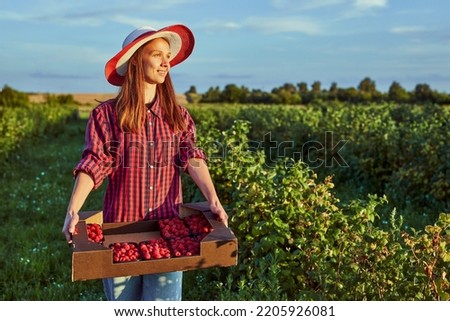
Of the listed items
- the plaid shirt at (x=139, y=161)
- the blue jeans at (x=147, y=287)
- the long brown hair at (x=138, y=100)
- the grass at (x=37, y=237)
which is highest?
the long brown hair at (x=138, y=100)

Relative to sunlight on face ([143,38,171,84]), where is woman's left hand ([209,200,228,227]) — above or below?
below

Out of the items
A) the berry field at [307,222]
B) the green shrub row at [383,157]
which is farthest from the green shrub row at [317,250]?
the green shrub row at [383,157]

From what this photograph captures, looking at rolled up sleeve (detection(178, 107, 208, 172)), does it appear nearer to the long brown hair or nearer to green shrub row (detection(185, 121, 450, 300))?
the long brown hair

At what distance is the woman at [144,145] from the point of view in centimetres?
302

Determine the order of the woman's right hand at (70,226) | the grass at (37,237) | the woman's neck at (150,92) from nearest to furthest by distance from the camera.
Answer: the woman's right hand at (70,226)
the woman's neck at (150,92)
the grass at (37,237)

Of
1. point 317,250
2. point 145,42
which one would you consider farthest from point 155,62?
point 317,250

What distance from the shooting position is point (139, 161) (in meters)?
3.08

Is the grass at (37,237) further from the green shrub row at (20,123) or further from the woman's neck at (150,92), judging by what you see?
the woman's neck at (150,92)

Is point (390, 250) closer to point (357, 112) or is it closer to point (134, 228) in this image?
point (134, 228)

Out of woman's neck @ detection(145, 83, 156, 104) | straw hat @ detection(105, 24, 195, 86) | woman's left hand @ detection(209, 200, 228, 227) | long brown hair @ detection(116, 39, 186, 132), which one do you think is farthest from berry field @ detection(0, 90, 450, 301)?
straw hat @ detection(105, 24, 195, 86)

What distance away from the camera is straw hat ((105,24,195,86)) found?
3029 millimetres

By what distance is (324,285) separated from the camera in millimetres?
3541

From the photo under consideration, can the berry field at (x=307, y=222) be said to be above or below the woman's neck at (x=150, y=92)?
below

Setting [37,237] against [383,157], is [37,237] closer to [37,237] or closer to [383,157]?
→ [37,237]
